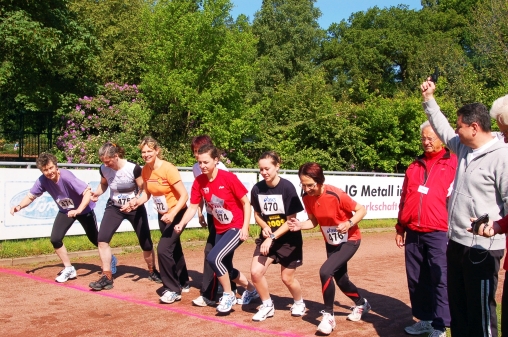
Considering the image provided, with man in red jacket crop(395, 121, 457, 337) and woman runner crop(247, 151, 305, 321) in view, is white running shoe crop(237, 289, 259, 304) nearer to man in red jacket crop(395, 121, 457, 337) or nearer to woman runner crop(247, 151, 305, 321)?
woman runner crop(247, 151, 305, 321)

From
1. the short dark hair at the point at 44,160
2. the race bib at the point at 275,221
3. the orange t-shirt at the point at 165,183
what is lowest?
the race bib at the point at 275,221

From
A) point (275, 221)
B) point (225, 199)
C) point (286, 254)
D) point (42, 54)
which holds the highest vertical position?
point (42, 54)

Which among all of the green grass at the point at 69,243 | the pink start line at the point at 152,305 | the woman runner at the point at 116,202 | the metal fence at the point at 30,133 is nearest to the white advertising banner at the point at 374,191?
the green grass at the point at 69,243

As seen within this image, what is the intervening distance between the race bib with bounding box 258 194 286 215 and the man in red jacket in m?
1.41

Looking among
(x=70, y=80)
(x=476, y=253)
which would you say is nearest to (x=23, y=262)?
(x=476, y=253)

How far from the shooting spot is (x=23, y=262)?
35.4 ft

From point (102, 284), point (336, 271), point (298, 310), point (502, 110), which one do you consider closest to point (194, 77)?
point (102, 284)

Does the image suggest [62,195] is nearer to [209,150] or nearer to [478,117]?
[209,150]

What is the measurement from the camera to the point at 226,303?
713 centimetres

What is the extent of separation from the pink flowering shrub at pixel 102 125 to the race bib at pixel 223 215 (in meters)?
14.8

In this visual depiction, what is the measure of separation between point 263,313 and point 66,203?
379 centimetres

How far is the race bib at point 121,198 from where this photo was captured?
8656mm

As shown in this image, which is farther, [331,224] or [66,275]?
[66,275]

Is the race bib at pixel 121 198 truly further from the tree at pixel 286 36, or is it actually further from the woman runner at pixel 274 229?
the tree at pixel 286 36
